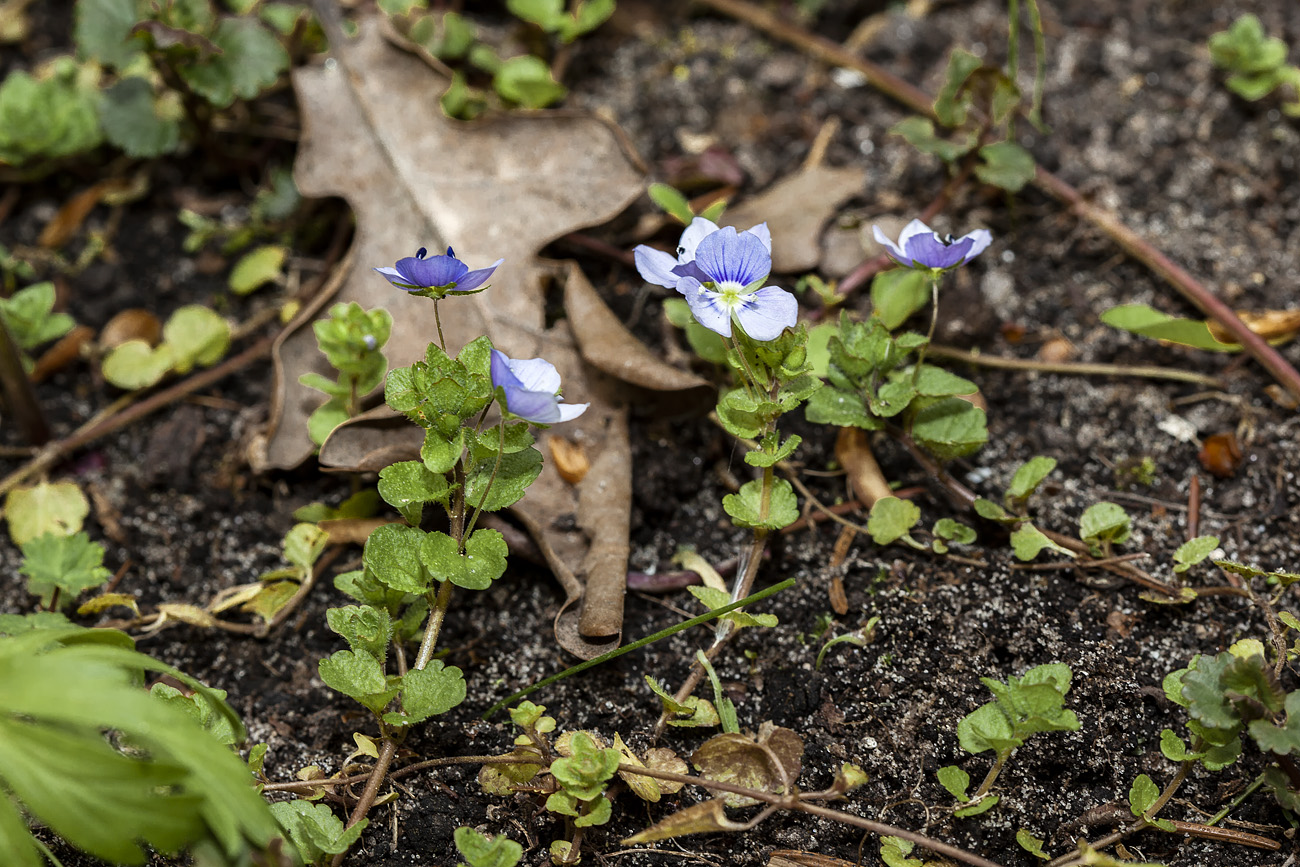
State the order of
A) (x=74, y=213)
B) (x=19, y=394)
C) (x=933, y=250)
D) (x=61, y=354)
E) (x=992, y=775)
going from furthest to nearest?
(x=74, y=213) → (x=61, y=354) → (x=19, y=394) → (x=933, y=250) → (x=992, y=775)

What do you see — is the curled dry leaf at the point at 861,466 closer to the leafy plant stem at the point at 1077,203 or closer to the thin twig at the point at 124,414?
the leafy plant stem at the point at 1077,203

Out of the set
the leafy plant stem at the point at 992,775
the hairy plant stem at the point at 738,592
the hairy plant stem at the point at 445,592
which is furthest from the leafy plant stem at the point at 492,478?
the leafy plant stem at the point at 992,775

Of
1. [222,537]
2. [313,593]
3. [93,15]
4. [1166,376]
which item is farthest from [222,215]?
[1166,376]

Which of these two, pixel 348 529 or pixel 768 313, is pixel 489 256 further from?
pixel 768 313

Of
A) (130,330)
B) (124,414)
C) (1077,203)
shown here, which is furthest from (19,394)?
(1077,203)

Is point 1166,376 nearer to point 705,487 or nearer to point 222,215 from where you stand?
point 705,487
